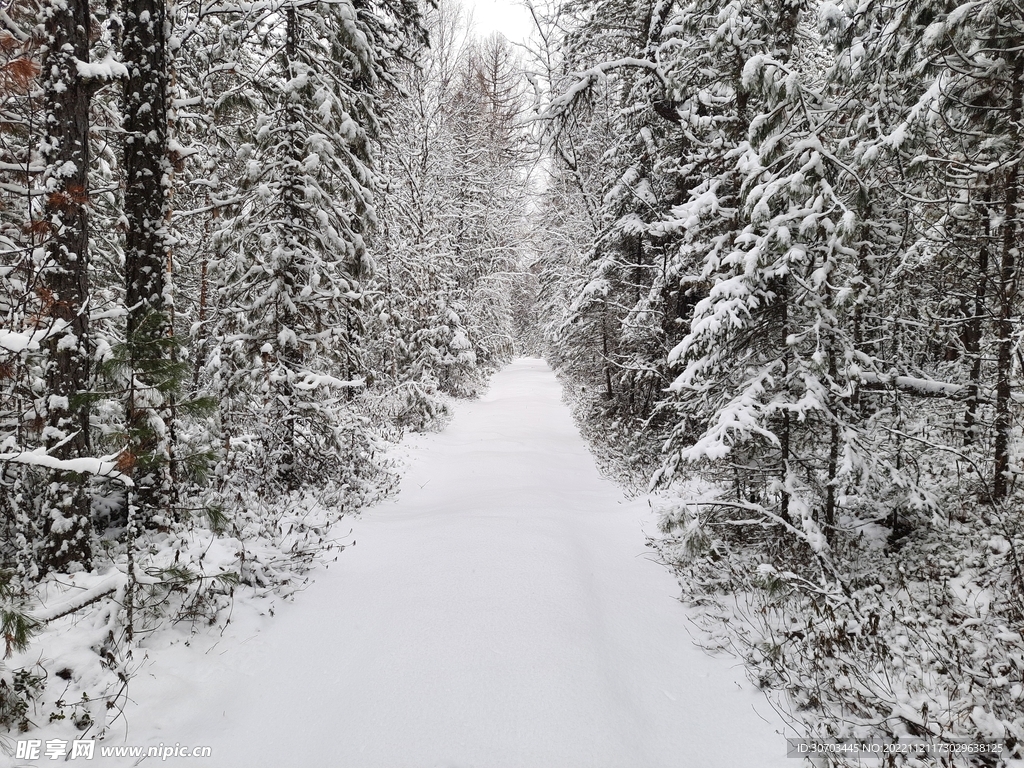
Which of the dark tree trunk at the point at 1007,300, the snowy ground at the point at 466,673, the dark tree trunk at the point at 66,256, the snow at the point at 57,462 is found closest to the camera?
the snow at the point at 57,462

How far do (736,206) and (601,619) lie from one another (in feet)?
20.4

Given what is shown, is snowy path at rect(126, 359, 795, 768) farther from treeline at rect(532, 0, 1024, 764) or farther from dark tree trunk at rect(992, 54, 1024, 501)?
dark tree trunk at rect(992, 54, 1024, 501)

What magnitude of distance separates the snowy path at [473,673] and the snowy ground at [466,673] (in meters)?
0.01

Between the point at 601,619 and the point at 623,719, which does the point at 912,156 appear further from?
the point at 623,719

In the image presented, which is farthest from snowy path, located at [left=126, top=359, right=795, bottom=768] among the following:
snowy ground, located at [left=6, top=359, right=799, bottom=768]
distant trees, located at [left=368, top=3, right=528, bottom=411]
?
distant trees, located at [left=368, top=3, right=528, bottom=411]

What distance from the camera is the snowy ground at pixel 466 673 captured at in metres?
3.43

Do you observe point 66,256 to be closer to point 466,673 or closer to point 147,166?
point 147,166

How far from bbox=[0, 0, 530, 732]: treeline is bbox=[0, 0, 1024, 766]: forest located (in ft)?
0.16

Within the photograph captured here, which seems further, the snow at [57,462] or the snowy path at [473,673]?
the snowy path at [473,673]

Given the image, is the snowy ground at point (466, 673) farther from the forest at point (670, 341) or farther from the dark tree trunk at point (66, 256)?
the dark tree trunk at point (66, 256)


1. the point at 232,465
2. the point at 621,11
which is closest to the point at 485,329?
the point at 621,11

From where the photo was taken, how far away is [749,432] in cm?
566

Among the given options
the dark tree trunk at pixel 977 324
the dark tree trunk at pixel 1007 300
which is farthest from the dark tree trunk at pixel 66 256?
the dark tree trunk at pixel 977 324

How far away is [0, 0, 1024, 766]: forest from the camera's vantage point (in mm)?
4129
